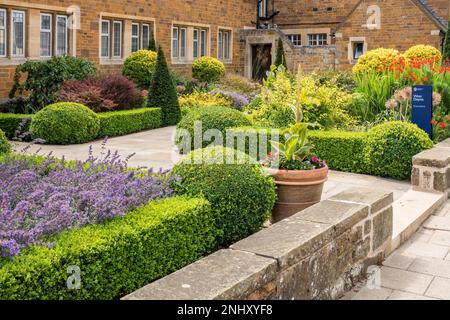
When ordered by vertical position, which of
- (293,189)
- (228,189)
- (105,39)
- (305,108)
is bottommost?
(293,189)

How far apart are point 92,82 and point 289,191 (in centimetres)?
1006

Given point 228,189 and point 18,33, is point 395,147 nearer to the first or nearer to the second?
point 228,189

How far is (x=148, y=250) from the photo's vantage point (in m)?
4.36

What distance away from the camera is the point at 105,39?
64.8ft

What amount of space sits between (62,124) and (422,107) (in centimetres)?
703

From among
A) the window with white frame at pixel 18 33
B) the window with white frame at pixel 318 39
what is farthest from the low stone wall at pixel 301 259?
the window with white frame at pixel 318 39

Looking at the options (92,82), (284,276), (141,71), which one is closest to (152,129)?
(92,82)

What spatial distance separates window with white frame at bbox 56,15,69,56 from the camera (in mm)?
17688

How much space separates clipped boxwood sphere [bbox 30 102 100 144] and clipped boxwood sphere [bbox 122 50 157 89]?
260 inches

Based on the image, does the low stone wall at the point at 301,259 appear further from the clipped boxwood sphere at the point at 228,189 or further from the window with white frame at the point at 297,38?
the window with white frame at the point at 297,38

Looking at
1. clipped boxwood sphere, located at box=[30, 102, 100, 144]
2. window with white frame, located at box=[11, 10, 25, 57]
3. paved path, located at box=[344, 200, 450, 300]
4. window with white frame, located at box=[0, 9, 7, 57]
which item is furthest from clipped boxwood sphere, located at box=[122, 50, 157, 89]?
paved path, located at box=[344, 200, 450, 300]

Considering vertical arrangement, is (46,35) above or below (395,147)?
above

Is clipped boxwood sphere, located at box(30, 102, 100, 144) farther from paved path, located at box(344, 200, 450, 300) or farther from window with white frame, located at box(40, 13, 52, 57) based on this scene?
paved path, located at box(344, 200, 450, 300)

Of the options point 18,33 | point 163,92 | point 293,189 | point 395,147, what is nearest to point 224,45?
point 163,92
